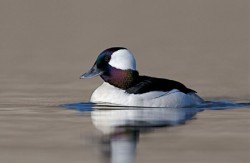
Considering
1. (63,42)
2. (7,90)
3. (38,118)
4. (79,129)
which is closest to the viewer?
(79,129)

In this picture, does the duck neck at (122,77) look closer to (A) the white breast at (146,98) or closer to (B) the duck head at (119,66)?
(B) the duck head at (119,66)

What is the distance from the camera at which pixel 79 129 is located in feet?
52.0

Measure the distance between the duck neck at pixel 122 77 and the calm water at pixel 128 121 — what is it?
66 cm

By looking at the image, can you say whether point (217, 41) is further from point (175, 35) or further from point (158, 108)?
point (158, 108)

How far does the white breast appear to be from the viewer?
18859 millimetres

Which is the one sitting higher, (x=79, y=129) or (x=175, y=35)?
(x=175, y=35)

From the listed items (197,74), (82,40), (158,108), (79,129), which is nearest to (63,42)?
(82,40)

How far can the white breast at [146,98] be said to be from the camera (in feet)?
61.9

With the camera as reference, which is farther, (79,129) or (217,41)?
(217,41)

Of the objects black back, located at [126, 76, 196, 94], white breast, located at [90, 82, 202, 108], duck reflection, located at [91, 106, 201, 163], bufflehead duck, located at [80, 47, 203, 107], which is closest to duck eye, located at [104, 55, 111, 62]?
bufflehead duck, located at [80, 47, 203, 107]

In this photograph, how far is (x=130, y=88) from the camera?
19453mm

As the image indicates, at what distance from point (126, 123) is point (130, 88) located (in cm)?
306

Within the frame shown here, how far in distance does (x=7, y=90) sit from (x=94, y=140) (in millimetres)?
8291

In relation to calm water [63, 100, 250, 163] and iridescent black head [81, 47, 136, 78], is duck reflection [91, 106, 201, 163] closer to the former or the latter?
calm water [63, 100, 250, 163]
